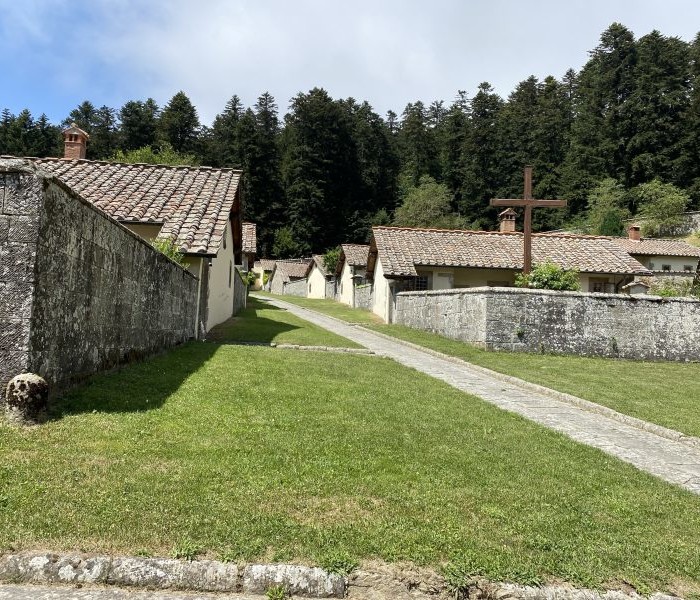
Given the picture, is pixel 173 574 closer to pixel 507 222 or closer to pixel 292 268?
pixel 507 222

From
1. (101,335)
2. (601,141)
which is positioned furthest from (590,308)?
(601,141)

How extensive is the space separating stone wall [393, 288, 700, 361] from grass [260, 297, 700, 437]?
44 centimetres

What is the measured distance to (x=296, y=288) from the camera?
6088 cm

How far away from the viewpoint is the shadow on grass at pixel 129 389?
5.56 m

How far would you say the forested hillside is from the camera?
6562cm

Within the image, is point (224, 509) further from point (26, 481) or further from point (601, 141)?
point (601, 141)

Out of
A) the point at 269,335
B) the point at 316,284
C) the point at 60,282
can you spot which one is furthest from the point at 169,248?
the point at 316,284

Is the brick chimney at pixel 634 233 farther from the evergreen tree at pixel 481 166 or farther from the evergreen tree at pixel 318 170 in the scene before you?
the evergreen tree at pixel 318 170

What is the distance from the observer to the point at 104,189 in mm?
16188

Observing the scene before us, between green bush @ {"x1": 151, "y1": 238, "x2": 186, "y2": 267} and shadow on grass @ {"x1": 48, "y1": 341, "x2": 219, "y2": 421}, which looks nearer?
shadow on grass @ {"x1": 48, "y1": 341, "x2": 219, "y2": 421}

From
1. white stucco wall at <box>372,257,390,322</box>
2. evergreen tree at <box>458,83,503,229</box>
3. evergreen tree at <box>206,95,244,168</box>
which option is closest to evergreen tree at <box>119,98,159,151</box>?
evergreen tree at <box>206,95,244,168</box>

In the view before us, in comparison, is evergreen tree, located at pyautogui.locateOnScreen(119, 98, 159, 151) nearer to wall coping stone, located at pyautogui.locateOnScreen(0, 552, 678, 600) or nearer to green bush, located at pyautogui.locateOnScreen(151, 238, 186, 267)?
green bush, located at pyautogui.locateOnScreen(151, 238, 186, 267)

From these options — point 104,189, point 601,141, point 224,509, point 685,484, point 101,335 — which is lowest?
point 685,484

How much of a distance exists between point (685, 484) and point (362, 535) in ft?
12.0
